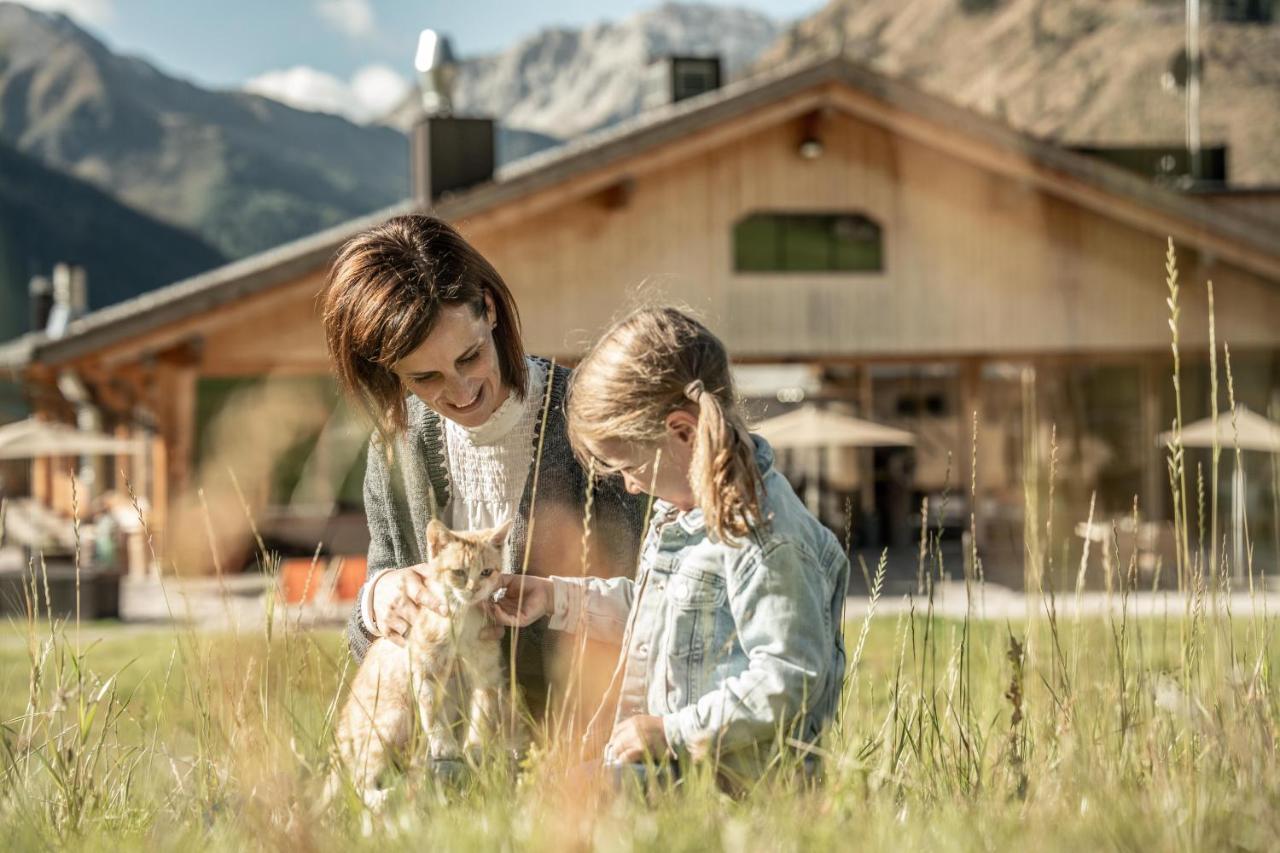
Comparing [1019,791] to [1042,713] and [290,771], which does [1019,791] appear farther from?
[290,771]

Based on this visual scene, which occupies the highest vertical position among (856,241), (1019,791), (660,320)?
(856,241)

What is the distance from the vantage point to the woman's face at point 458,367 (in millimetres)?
2740

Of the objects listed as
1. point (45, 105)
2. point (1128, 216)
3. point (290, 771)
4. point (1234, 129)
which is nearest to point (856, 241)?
point (1128, 216)

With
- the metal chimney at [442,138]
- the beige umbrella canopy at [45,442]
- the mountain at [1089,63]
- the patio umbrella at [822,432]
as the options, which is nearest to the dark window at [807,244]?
the patio umbrella at [822,432]

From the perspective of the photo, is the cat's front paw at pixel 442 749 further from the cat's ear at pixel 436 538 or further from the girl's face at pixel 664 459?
the girl's face at pixel 664 459

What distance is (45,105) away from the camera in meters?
154

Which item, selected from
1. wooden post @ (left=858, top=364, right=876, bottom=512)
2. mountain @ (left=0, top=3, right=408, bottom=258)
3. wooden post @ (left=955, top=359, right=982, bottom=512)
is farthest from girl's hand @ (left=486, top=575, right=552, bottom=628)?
mountain @ (left=0, top=3, right=408, bottom=258)

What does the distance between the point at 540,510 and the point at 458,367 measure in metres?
0.35

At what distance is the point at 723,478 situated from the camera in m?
2.34

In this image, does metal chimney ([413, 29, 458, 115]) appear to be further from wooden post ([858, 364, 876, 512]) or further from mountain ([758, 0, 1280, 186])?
mountain ([758, 0, 1280, 186])

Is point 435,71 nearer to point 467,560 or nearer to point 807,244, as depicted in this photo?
point 807,244

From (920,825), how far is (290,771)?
3.29 ft

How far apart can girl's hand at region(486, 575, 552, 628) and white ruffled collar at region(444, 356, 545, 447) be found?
379 mm

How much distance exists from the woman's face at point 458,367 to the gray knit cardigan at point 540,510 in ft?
0.40
